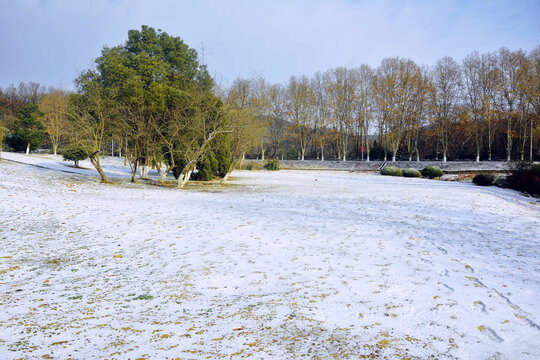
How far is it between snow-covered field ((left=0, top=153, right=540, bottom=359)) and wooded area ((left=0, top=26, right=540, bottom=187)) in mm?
8888

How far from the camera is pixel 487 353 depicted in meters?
2.51

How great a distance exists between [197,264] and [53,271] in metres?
2.20

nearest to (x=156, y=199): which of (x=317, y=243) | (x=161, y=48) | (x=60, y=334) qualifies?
(x=317, y=243)

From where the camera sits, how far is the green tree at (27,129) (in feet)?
111

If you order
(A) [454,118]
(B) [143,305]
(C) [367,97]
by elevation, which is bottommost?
(B) [143,305]

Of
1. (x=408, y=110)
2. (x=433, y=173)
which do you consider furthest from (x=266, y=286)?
(x=408, y=110)

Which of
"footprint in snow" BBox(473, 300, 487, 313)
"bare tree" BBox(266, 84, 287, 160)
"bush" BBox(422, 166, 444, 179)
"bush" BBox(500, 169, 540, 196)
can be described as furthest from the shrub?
"bare tree" BBox(266, 84, 287, 160)

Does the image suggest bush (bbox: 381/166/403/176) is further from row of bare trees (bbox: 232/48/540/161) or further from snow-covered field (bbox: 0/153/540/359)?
snow-covered field (bbox: 0/153/540/359)

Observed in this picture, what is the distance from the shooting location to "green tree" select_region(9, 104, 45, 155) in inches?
1331

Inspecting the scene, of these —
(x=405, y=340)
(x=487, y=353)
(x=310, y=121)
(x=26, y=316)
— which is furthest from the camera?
(x=310, y=121)

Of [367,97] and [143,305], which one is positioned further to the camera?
[367,97]

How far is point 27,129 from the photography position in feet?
113

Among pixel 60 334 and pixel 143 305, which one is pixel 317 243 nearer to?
pixel 143 305

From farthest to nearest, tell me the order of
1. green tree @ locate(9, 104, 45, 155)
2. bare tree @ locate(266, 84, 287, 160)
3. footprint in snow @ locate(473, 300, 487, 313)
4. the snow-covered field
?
bare tree @ locate(266, 84, 287, 160) < green tree @ locate(9, 104, 45, 155) < footprint in snow @ locate(473, 300, 487, 313) < the snow-covered field
